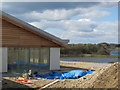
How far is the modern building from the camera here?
55.9ft

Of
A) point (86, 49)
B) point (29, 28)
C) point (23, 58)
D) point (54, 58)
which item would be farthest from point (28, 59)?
point (86, 49)

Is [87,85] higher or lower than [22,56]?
lower

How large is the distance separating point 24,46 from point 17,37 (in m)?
1.05

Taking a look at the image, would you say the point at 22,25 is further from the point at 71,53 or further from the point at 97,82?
the point at 71,53

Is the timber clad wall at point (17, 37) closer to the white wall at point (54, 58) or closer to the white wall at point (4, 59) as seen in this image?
the white wall at point (4, 59)

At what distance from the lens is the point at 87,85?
31.8 ft

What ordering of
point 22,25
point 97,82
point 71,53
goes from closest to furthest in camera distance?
1. point 97,82
2. point 22,25
3. point 71,53

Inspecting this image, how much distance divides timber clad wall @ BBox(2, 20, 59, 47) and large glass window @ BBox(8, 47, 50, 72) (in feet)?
1.64

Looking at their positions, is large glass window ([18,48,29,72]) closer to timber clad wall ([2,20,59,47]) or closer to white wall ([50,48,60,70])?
timber clad wall ([2,20,59,47])

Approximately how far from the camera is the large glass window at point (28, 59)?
684 inches

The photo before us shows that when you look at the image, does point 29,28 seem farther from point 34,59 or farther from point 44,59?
point 44,59

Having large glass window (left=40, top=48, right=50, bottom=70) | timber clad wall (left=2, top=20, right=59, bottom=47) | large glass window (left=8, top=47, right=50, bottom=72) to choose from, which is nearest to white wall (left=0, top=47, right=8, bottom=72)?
large glass window (left=8, top=47, right=50, bottom=72)

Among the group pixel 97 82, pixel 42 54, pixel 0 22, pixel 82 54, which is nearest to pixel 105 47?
pixel 82 54

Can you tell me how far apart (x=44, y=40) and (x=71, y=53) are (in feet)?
60.6
